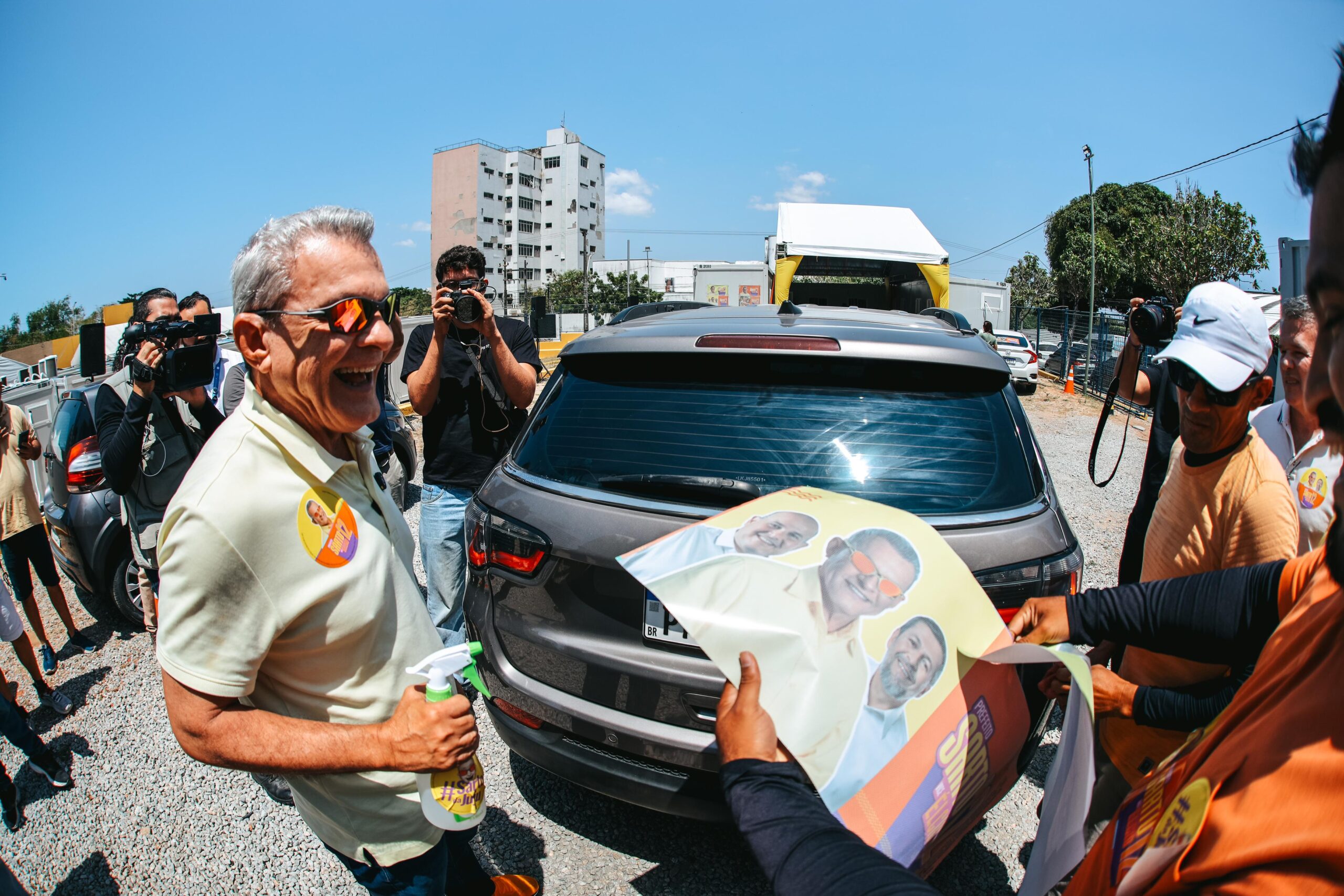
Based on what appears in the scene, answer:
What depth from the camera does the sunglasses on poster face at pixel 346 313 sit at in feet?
4.60

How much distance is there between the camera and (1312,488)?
2094 mm

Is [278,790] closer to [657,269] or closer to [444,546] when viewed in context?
[444,546]

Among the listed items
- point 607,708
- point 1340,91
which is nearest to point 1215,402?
point 1340,91

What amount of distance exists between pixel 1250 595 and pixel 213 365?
3659 mm

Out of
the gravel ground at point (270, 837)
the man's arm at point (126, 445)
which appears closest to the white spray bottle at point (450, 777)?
the gravel ground at point (270, 837)

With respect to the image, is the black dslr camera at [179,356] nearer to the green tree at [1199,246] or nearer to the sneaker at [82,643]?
the sneaker at [82,643]

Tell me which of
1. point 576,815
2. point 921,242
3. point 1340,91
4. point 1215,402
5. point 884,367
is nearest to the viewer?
point 1340,91

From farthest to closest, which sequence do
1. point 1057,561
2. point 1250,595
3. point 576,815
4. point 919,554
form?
point 576,815
point 1057,561
point 1250,595
point 919,554

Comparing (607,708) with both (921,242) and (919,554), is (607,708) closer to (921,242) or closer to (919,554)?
(919,554)

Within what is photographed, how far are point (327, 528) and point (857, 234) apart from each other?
9.63 m

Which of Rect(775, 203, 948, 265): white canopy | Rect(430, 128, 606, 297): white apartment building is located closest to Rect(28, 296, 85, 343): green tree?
Rect(430, 128, 606, 297): white apartment building

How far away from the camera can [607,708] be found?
2002 millimetres

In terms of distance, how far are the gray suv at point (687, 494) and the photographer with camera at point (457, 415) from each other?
3.66ft

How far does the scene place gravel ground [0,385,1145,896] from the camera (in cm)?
234
